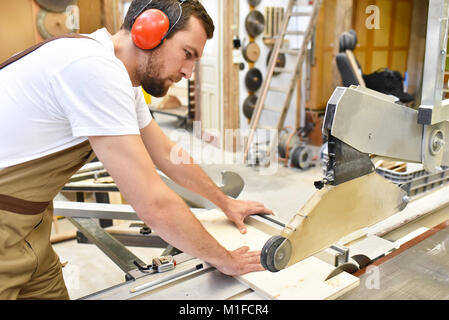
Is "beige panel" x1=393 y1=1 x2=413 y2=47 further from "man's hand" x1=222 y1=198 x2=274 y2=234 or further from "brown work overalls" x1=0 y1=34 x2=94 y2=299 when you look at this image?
"brown work overalls" x1=0 y1=34 x2=94 y2=299

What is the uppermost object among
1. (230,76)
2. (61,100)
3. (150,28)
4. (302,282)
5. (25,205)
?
(150,28)

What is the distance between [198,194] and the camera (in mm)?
1493

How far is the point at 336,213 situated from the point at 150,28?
61cm

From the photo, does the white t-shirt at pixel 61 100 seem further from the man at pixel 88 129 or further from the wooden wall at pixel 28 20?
the wooden wall at pixel 28 20

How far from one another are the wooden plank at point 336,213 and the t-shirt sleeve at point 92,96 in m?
0.41

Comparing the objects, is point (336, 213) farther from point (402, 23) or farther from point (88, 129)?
point (402, 23)

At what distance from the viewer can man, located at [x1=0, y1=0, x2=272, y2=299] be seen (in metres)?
0.88

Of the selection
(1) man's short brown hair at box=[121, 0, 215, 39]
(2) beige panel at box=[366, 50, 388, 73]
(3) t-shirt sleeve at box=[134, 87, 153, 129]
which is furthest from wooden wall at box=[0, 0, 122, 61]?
(2) beige panel at box=[366, 50, 388, 73]

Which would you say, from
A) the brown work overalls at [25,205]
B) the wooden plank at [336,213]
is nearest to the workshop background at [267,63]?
the brown work overalls at [25,205]

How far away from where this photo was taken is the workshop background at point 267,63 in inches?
130

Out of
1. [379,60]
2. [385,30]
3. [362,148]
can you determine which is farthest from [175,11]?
[385,30]

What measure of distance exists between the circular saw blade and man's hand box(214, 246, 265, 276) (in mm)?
3085

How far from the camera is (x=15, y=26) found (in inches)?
128
